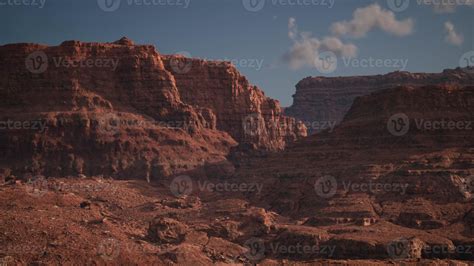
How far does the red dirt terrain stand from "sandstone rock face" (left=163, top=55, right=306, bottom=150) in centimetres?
22

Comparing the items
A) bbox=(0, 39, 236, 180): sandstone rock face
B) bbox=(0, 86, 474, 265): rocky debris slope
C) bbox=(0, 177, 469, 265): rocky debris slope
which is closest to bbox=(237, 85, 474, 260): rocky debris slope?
bbox=(0, 86, 474, 265): rocky debris slope

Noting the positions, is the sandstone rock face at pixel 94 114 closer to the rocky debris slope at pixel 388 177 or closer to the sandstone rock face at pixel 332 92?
the rocky debris slope at pixel 388 177

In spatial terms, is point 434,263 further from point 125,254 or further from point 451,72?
point 451,72

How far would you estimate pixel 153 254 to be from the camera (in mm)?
51656

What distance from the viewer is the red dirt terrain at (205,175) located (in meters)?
53.9

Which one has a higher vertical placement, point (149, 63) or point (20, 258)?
point (149, 63)

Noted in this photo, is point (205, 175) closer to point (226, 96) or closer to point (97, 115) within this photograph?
point (97, 115)

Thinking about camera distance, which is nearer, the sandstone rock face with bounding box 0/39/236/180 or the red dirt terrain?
the red dirt terrain

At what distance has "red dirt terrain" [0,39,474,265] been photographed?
53.9 metres

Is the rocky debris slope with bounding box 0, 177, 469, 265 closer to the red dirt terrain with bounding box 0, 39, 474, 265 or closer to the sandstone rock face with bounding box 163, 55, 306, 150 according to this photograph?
the red dirt terrain with bounding box 0, 39, 474, 265

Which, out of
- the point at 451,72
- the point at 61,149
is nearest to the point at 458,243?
the point at 61,149

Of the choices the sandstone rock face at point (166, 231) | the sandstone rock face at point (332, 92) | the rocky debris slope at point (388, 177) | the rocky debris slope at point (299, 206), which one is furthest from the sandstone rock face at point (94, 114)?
the sandstone rock face at point (332, 92)

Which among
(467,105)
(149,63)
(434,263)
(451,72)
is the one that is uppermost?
(451,72)

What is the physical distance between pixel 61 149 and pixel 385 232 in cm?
3829
